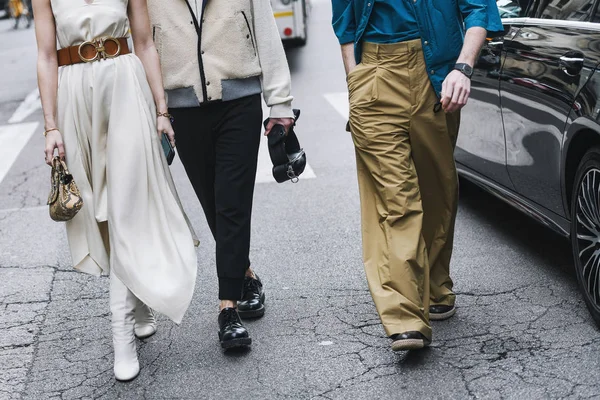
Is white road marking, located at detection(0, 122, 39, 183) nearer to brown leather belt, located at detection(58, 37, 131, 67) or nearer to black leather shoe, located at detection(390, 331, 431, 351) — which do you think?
brown leather belt, located at detection(58, 37, 131, 67)

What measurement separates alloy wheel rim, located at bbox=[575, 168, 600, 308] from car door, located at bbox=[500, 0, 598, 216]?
0.25m

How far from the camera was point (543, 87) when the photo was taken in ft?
15.1

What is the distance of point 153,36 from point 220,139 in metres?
0.55

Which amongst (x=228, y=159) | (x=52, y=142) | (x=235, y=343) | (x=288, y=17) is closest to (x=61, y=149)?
(x=52, y=142)

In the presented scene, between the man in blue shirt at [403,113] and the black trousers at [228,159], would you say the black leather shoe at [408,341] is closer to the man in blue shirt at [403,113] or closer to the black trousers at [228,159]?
the man in blue shirt at [403,113]

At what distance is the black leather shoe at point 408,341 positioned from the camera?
3.95 metres

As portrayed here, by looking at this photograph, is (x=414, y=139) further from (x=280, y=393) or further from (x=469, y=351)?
(x=280, y=393)

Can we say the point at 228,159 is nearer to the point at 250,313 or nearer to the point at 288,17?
the point at 250,313

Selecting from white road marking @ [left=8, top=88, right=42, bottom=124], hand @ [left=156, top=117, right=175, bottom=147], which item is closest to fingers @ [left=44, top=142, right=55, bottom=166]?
hand @ [left=156, top=117, right=175, bottom=147]

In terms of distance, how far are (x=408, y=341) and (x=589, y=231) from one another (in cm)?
107

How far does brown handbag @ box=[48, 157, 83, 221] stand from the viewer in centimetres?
400

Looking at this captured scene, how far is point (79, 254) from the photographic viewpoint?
14.0 feet

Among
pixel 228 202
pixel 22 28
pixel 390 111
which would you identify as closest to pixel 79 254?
pixel 228 202

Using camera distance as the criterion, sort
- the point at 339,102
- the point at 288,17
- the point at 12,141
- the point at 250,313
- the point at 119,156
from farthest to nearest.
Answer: the point at 288,17 → the point at 339,102 → the point at 12,141 → the point at 250,313 → the point at 119,156
